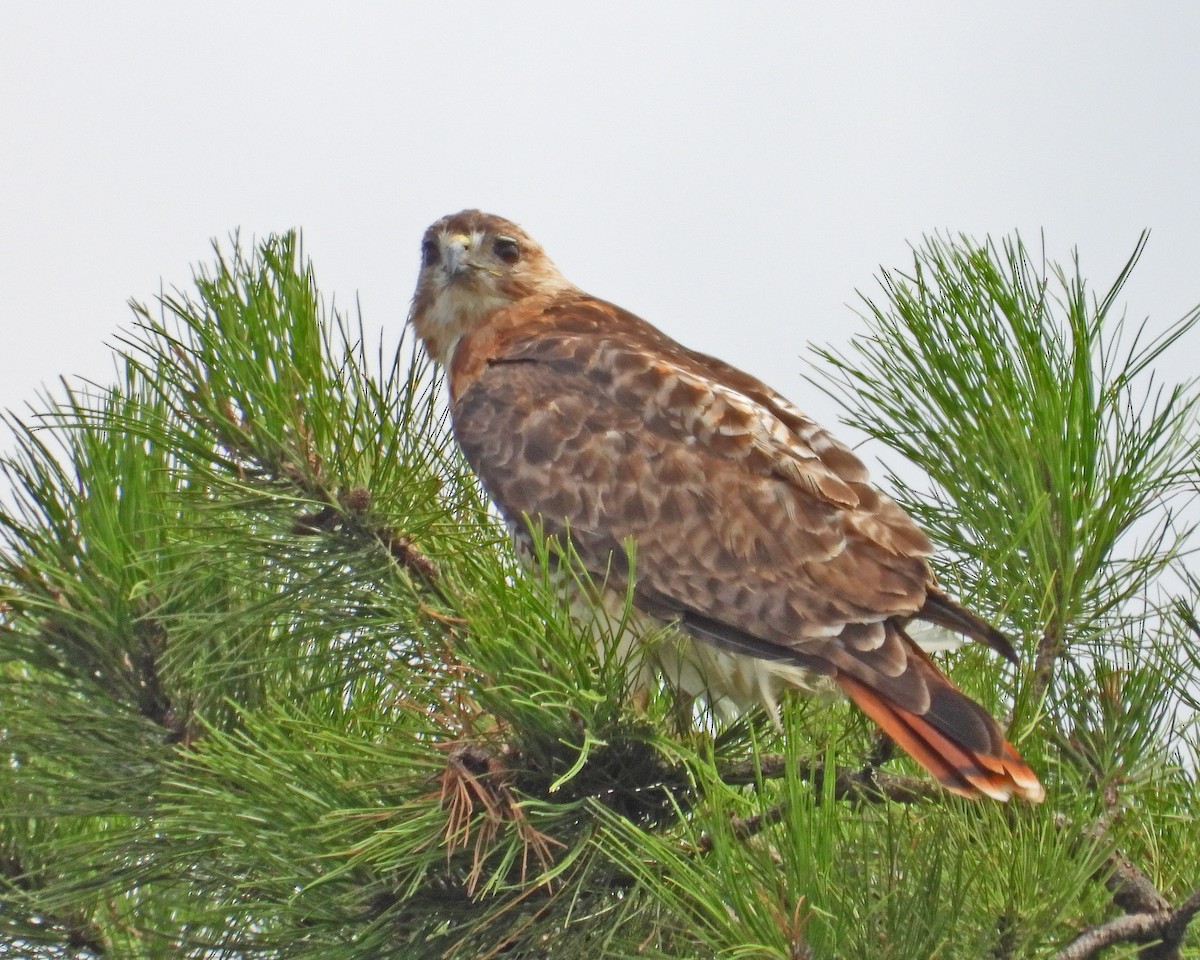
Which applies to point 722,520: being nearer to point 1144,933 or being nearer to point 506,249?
point 1144,933

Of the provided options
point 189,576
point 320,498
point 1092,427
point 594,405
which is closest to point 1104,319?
point 1092,427

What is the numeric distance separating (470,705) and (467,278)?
1.87 meters

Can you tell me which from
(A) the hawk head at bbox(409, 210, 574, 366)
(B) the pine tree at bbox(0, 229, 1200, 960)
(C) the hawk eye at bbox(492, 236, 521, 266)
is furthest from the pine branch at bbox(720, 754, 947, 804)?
(C) the hawk eye at bbox(492, 236, 521, 266)

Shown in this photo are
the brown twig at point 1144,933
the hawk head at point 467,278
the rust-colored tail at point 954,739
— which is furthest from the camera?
the hawk head at point 467,278

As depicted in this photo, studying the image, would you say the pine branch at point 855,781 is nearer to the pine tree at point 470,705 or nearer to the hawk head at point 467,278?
the pine tree at point 470,705

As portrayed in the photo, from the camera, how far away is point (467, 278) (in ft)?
11.9

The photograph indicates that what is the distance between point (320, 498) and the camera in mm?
2158

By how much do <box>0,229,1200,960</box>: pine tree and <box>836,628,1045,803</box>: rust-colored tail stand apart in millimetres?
43

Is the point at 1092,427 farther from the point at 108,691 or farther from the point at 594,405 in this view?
the point at 108,691

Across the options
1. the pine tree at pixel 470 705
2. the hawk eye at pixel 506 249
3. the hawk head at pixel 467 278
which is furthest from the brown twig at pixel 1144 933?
the hawk eye at pixel 506 249

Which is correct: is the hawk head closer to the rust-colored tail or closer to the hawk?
the hawk

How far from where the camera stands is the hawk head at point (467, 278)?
3.63m

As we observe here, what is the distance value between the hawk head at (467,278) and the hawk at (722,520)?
0.41m

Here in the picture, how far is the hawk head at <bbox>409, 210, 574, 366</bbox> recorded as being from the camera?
11.9 feet
